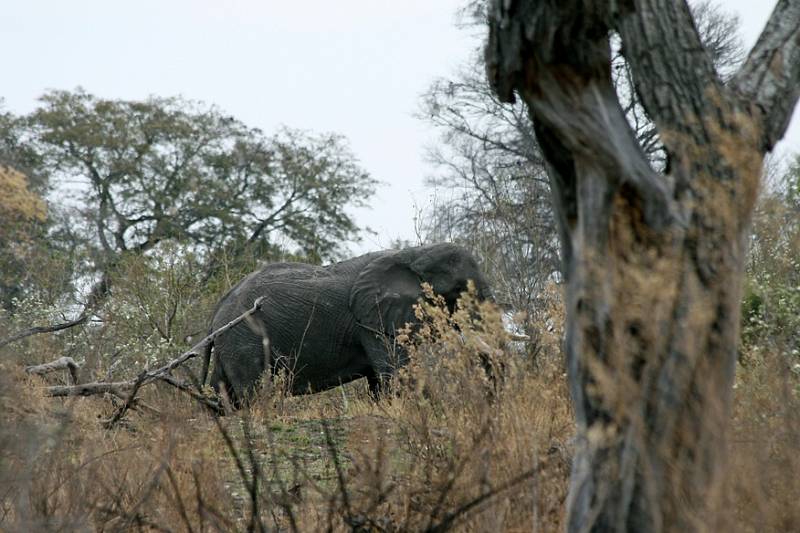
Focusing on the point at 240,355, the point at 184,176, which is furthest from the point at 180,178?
the point at 240,355

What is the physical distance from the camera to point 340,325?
11289 mm

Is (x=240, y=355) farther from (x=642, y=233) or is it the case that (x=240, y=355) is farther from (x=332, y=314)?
(x=642, y=233)

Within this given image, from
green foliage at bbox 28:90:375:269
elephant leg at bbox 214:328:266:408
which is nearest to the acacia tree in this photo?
green foliage at bbox 28:90:375:269

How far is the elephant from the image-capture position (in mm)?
10953

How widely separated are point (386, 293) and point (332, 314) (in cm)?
68

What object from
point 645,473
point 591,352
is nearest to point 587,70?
point 591,352

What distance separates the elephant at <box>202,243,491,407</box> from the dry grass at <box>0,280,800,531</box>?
4.48m

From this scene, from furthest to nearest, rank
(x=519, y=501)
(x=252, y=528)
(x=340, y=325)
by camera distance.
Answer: (x=340, y=325) < (x=519, y=501) < (x=252, y=528)

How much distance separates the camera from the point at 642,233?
2971mm

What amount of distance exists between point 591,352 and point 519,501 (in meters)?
1.15

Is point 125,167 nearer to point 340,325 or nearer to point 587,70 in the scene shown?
point 340,325

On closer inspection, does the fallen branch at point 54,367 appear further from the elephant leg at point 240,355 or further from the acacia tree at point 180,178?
the acacia tree at point 180,178

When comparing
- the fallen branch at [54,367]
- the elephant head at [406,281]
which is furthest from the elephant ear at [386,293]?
the fallen branch at [54,367]

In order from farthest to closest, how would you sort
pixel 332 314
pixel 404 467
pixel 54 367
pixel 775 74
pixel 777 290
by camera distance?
1. pixel 332 314
2. pixel 777 290
3. pixel 54 367
4. pixel 404 467
5. pixel 775 74
